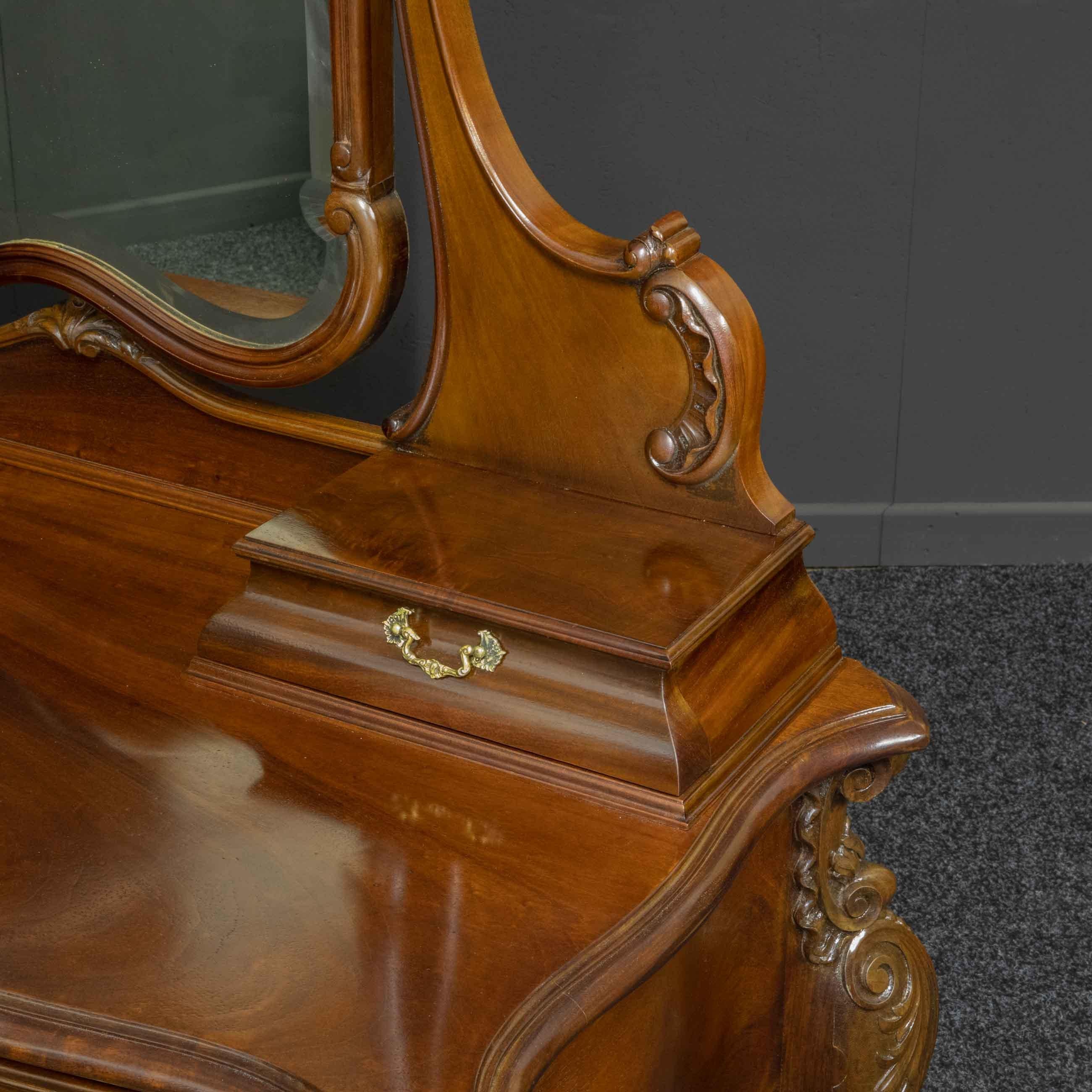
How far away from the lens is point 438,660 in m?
0.86

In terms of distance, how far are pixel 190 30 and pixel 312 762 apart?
55 centimetres

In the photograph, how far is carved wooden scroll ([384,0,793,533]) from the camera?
0.89 m

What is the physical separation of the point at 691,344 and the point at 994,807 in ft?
4.03

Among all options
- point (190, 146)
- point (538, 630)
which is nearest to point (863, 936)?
point (538, 630)

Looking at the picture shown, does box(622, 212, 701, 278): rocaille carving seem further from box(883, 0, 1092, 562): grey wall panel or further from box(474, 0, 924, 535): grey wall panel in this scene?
box(883, 0, 1092, 562): grey wall panel

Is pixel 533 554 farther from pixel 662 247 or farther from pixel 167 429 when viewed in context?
pixel 167 429

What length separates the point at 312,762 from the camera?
0.84 meters

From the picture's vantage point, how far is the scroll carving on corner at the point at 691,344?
2.87ft

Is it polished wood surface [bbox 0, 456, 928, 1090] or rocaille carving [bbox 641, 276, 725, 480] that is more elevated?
rocaille carving [bbox 641, 276, 725, 480]

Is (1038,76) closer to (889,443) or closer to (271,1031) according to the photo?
(889,443)

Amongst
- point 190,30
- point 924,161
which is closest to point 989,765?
point 924,161

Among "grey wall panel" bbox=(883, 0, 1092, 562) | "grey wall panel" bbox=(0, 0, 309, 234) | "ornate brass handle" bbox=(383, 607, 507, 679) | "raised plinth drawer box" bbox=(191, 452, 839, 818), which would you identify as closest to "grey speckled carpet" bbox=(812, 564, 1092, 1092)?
"grey wall panel" bbox=(883, 0, 1092, 562)

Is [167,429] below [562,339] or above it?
below

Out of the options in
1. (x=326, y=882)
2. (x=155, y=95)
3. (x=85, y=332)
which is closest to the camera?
(x=326, y=882)
